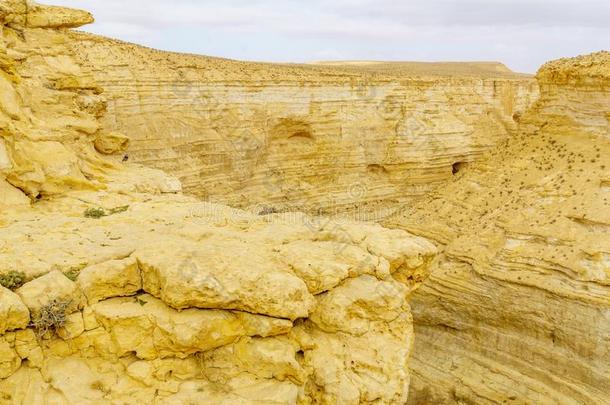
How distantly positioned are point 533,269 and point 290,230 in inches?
362

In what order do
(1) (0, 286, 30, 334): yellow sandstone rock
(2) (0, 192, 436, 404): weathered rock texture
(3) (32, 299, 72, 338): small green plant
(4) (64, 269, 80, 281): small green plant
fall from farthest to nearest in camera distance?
1. (4) (64, 269, 80, 281): small green plant
2. (2) (0, 192, 436, 404): weathered rock texture
3. (3) (32, 299, 72, 338): small green plant
4. (1) (0, 286, 30, 334): yellow sandstone rock

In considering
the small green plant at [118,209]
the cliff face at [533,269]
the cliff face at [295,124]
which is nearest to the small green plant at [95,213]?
the small green plant at [118,209]

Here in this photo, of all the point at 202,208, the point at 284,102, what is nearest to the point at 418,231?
the point at 284,102

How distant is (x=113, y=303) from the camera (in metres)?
7.57

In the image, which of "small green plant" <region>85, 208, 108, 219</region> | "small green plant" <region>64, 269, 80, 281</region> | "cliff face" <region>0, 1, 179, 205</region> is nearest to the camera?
"small green plant" <region>64, 269, 80, 281</region>

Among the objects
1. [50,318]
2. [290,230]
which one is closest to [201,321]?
[50,318]

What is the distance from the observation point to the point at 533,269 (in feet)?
51.3

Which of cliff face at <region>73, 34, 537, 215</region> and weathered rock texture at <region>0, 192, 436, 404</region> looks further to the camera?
cliff face at <region>73, 34, 537, 215</region>

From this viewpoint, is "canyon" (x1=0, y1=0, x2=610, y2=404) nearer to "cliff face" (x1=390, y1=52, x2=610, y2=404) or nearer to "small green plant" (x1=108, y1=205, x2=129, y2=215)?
"cliff face" (x1=390, y1=52, x2=610, y2=404)

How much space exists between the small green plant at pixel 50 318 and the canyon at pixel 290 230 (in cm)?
3

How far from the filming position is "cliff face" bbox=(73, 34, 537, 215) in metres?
17.4

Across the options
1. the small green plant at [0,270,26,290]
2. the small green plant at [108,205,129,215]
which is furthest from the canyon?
the small green plant at [108,205,129,215]

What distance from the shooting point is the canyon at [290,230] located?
24.2 feet

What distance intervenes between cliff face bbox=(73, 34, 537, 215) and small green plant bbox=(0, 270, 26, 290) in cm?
978
